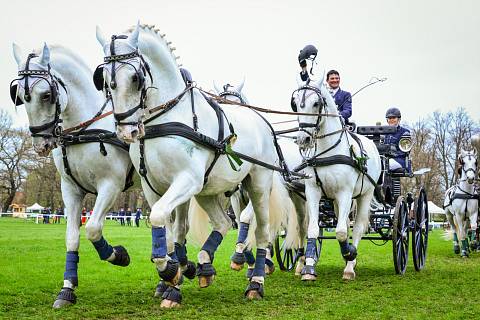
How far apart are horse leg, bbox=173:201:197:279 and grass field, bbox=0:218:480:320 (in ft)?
1.12

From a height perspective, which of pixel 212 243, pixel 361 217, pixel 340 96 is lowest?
pixel 212 243

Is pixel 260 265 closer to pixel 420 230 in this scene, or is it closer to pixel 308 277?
pixel 308 277

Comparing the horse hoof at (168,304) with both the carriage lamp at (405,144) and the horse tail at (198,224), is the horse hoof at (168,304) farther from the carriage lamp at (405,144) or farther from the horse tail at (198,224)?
the carriage lamp at (405,144)

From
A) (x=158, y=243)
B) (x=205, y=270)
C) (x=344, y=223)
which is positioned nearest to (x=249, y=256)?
(x=344, y=223)

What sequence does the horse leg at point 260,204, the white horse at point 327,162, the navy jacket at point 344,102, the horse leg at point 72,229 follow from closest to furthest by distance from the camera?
1. the horse leg at point 72,229
2. the horse leg at point 260,204
3. the white horse at point 327,162
4. the navy jacket at point 344,102

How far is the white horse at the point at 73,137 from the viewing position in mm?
6355

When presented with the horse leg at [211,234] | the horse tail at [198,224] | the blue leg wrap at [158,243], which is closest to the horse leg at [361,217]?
the horse tail at [198,224]

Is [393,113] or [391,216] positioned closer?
[391,216]

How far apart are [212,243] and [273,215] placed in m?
1.85

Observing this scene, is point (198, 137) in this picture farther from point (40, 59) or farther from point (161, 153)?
point (40, 59)

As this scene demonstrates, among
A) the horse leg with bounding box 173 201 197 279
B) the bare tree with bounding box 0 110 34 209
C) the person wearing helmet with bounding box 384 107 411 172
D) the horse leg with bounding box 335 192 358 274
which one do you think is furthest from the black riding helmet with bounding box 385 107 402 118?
the bare tree with bounding box 0 110 34 209

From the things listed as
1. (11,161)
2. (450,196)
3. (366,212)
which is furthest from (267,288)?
(11,161)

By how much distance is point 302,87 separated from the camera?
8.61 m

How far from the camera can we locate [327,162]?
8898 mm
